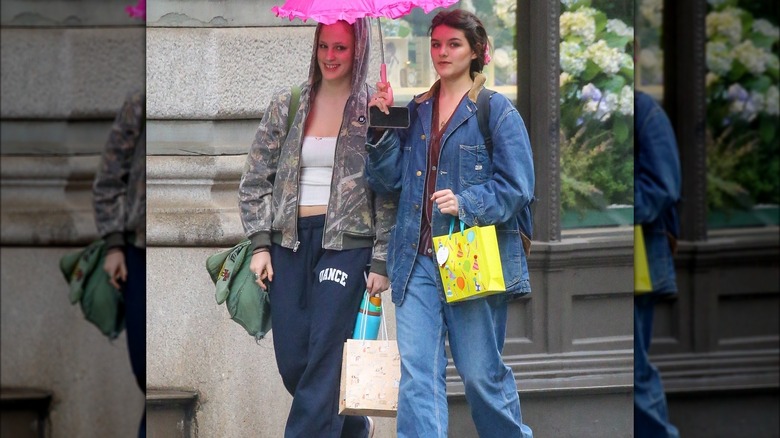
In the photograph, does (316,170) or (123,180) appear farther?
(123,180)

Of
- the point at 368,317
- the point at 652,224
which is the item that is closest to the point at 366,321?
the point at 368,317

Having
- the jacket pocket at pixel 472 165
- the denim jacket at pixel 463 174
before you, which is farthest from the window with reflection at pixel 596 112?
the jacket pocket at pixel 472 165

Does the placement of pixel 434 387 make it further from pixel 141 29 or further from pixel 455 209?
pixel 141 29

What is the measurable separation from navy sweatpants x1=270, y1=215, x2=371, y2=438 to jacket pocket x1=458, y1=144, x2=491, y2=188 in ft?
1.53

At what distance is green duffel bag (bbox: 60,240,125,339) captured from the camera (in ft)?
22.5

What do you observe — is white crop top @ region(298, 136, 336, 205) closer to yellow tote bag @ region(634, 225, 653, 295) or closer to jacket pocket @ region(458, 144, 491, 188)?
jacket pocket @ region(458, 144, 491, 188)

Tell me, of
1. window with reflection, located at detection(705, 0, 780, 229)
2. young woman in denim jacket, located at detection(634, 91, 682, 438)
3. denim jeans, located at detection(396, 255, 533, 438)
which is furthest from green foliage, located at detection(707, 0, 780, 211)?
denim jeans, located at detection(396, 255, 533, 438)

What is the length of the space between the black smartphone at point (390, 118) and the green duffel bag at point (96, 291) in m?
2.25

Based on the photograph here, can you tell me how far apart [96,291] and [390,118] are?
2423 millimetres

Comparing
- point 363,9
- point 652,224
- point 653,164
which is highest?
point 363,9

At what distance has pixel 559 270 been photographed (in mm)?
5445

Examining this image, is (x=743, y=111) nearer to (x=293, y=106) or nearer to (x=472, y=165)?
(x=472, y=165)

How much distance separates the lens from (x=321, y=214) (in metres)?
5.17

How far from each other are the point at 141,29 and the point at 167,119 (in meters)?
2.45
